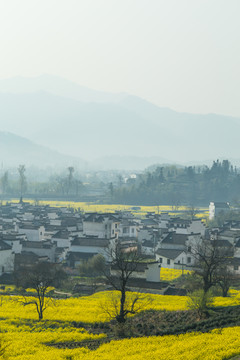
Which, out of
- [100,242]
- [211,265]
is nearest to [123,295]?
[211,265]

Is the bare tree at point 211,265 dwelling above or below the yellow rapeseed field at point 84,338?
above

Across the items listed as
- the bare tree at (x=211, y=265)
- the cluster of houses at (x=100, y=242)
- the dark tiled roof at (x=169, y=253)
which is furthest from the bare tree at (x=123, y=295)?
the dark tiled roof at (x=169, y=253)

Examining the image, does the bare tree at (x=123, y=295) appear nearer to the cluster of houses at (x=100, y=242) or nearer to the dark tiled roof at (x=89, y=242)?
the cluster of houses at (x=100, y=242)

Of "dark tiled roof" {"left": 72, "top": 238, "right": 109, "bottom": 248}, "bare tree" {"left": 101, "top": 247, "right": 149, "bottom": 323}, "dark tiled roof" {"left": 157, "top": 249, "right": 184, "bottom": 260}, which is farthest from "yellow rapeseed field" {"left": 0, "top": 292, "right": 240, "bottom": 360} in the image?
"dark tiled roof" {"left": 72, "top": 238, "right": 109, "bottom": 248}

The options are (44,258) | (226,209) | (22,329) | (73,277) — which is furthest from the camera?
(226,209)

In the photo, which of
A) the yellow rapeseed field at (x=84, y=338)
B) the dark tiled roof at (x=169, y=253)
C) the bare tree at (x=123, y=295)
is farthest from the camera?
the dark tiled roof at (x=169, y=253)

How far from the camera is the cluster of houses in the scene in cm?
7250

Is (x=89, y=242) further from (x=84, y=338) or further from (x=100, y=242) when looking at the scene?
(x=84, y=338)

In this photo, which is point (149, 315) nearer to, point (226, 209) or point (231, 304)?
point (231, 304)

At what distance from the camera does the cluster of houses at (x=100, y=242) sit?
72500mm

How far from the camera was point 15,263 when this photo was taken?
72.2 m

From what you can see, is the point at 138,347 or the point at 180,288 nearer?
the point at 138,347

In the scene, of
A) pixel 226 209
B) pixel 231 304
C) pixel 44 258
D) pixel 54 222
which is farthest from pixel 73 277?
pixel 226 209

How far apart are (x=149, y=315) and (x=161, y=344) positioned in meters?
10.8
